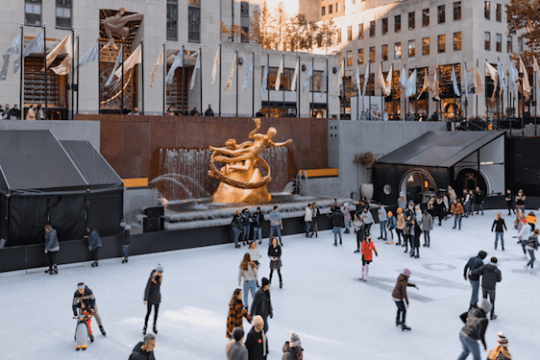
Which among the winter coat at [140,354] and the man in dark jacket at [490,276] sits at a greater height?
Answer: the man in dark jacket at [490,276]

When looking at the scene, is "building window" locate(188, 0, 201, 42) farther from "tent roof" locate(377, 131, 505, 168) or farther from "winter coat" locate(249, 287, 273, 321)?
"winter coat" locate(249, 287, 273, 321)

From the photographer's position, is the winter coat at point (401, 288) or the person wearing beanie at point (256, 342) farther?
the winter coat at point (401, 288)

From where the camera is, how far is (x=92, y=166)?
69.2ft

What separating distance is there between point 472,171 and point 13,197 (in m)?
27.9

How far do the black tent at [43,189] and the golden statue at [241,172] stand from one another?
22.3ft

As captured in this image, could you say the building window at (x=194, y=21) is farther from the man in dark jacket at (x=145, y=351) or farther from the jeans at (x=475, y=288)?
the man in dark jacket at (x=145, y=351)

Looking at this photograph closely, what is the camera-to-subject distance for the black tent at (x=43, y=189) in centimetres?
1767

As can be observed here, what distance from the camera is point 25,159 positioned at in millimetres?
19547

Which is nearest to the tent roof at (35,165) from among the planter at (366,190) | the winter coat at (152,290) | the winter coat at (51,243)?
the winter coat at (51,243)

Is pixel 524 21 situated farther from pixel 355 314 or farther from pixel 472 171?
pixel 355 314

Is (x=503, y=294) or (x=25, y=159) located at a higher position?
(x=25, y=159)

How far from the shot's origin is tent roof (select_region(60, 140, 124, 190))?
780 inches

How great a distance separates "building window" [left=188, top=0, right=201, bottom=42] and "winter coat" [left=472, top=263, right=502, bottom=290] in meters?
35.3

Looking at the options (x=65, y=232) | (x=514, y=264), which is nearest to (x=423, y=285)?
(x=514, y=264)
